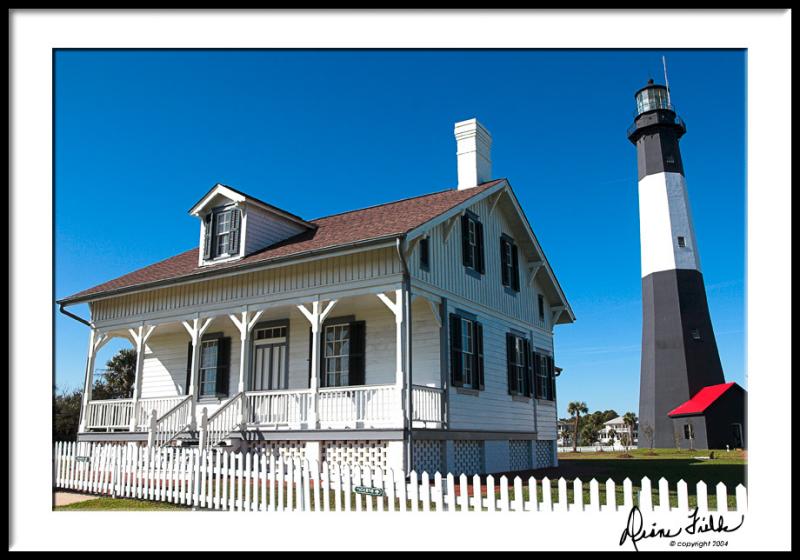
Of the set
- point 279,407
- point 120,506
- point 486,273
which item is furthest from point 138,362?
point 486,273

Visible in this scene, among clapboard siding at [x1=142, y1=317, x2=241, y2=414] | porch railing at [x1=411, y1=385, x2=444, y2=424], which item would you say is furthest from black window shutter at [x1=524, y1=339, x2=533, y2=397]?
clapboard siding at [x1=142, y1=317, x2=241, y2=414]

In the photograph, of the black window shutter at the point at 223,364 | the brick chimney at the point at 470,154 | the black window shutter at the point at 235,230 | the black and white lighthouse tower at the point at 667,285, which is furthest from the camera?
the black and white lighthouse tower at the point at 667,285

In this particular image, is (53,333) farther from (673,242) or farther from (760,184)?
(673,242)

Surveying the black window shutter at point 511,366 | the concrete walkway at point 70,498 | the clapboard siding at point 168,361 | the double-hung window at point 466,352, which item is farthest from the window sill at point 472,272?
the concrete walkway at point 70,498

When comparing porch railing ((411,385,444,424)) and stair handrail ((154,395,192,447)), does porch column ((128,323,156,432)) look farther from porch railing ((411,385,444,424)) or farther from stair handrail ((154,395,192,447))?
porch railing ((411,385,444,424))

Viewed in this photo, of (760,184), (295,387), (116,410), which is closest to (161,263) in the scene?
(116,410)

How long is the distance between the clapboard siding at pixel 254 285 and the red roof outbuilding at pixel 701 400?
90.9ft

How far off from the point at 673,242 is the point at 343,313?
2584cm

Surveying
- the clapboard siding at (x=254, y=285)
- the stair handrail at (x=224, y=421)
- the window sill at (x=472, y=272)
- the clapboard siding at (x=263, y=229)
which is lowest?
the stair handrail at (x=224, y=421)

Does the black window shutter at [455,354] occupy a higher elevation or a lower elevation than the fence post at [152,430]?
higher

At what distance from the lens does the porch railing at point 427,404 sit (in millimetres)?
13750

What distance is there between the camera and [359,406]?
45.5 ft

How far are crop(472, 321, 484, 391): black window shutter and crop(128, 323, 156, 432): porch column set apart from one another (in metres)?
8.49

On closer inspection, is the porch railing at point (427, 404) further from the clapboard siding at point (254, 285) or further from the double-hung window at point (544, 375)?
the double-hung window at point (544, 375)
